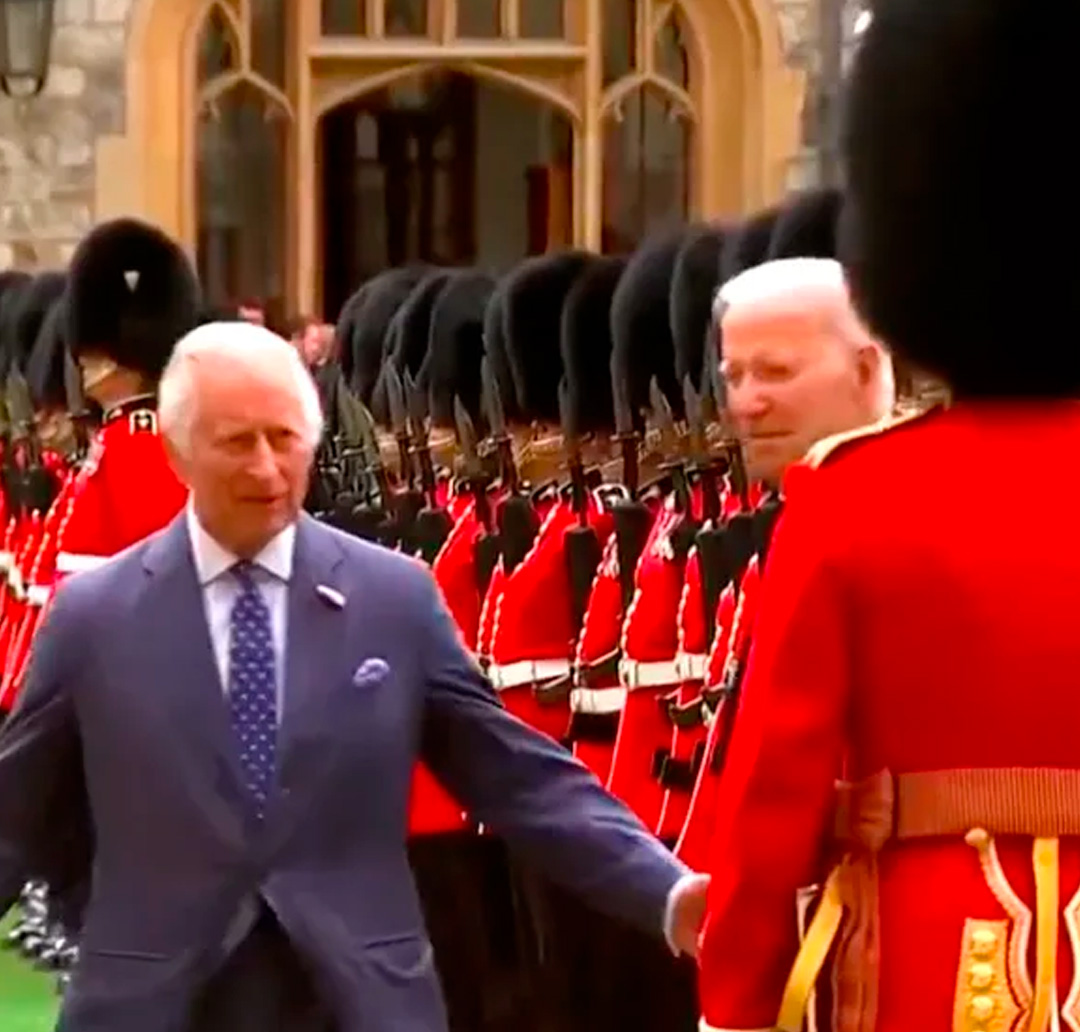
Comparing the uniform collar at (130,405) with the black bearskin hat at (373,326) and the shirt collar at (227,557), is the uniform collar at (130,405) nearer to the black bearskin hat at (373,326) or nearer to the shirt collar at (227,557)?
the black bearskin hat at (373,326)

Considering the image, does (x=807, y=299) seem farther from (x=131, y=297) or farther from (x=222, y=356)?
(x=131, y=297)

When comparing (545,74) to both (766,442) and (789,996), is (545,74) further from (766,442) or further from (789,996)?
(789,996)

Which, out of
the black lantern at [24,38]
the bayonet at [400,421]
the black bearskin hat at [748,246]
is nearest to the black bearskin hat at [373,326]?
the bayonet at [400,421]

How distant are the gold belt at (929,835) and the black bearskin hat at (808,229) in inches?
92.9

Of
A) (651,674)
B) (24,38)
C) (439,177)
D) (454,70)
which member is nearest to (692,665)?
(651,674)

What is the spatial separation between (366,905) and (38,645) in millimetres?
465

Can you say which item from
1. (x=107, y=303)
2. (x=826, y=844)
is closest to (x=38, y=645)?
(x=826, y=844)

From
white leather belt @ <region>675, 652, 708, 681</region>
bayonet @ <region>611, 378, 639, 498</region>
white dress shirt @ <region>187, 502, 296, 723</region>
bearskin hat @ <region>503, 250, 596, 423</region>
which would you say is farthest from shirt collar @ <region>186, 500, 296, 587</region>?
bearskin hat @ <region>503, 250, 596, 423</region>

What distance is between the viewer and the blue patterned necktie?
3787 mm

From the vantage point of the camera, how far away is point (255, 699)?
12.5ft

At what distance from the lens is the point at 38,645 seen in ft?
12.7

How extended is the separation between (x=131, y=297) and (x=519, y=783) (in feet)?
14.4

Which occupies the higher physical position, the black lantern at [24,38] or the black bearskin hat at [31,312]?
the black lantern at [24,38]

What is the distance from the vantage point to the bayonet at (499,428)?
660 cm
